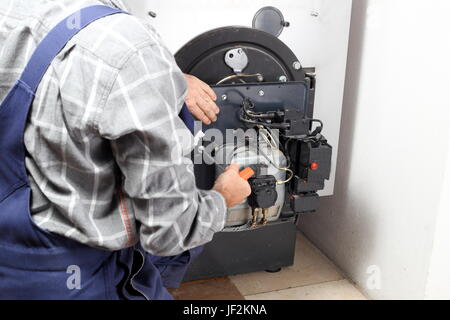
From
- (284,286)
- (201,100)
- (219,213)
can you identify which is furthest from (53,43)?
(284,286)

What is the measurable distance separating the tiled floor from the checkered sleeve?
81 cm

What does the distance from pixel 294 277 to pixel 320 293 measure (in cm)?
11

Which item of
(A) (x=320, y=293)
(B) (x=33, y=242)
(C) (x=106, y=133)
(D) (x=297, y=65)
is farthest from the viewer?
(A) (x=320, y=293)

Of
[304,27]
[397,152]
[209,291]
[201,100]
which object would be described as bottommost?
[209,291]

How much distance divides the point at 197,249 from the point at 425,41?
2.52 feet

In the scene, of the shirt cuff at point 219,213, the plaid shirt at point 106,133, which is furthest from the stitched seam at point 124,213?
the shirt cuff at point 219,213

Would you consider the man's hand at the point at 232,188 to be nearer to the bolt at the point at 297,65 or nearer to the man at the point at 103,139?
the man at the point at 103,139

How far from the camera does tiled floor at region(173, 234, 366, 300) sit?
1578 mm

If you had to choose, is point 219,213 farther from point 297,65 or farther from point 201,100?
point 297,65


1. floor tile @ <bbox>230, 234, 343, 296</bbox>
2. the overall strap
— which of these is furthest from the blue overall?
floor tile @ <bbox>230, 234, 343, 296</bbox>

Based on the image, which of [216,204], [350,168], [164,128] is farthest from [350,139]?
[164,128]

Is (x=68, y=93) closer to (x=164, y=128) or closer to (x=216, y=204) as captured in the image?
(x=164, y=128)

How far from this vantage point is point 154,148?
718mm
